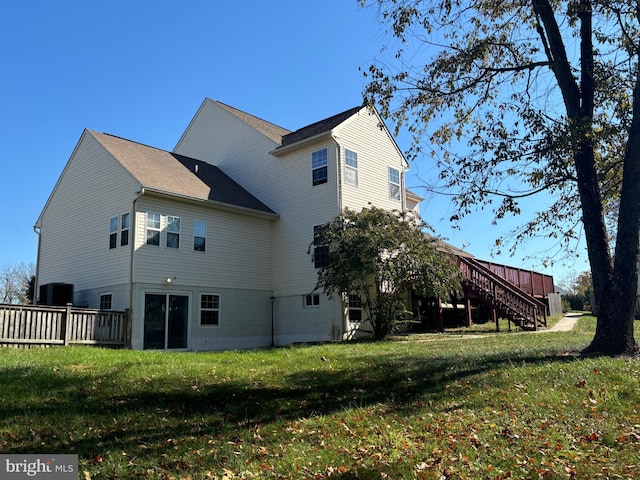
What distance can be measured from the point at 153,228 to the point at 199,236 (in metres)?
1.83

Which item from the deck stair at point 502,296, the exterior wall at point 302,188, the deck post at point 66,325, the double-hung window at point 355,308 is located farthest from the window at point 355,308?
the deck post at point 66,325

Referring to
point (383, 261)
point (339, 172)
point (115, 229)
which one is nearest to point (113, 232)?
point (115, 229)

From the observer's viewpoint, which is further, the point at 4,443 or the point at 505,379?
the point at 505,379

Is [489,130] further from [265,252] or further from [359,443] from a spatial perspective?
[265,252]

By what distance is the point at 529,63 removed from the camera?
1173 centimetres

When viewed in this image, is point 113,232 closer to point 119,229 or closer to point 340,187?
point 119,229

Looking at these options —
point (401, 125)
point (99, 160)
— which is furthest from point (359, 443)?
point (99, 160)

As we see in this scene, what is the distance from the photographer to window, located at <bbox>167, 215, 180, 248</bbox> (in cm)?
1733

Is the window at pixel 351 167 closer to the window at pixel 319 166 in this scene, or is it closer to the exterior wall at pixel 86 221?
the window at pixel 319 166

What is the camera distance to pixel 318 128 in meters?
20.8

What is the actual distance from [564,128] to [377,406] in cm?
670

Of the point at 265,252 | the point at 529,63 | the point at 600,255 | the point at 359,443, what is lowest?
the point at 359,443

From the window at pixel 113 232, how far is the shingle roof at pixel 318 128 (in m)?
7.16

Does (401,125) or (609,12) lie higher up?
(609,12)
